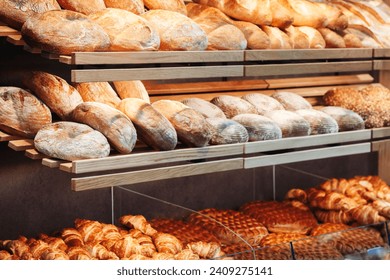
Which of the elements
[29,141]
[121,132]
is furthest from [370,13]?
[29,141]

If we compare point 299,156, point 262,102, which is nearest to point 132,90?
point 262,102

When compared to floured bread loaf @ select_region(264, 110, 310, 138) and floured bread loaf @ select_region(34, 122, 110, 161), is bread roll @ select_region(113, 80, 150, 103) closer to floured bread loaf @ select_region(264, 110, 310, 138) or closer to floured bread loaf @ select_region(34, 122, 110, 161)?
floured bread loaf @ select_region(34, 122, 110, 161)

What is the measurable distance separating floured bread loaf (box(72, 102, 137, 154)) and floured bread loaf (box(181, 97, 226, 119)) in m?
0.48

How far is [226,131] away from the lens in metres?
2.80

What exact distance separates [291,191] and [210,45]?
48.1 inches

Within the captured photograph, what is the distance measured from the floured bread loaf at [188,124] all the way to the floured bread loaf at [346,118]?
0.82 metres

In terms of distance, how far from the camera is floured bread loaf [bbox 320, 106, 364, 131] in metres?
3.26

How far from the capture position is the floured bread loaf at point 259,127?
2910 mm

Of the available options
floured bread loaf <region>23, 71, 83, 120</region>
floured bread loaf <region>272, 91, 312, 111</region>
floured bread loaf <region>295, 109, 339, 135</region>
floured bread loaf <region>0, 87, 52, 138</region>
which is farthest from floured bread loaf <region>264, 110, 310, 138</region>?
floured bread loaf <region>0, 87, 52, 138</region>

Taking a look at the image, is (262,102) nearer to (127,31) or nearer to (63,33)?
(127,31)

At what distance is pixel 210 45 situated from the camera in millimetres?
2852

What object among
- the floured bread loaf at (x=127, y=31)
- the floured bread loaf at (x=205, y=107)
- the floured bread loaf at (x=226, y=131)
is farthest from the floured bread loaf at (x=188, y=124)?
A: the floured bread loaf at (x=127, y=31)

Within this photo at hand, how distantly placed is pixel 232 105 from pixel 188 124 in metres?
0.45
